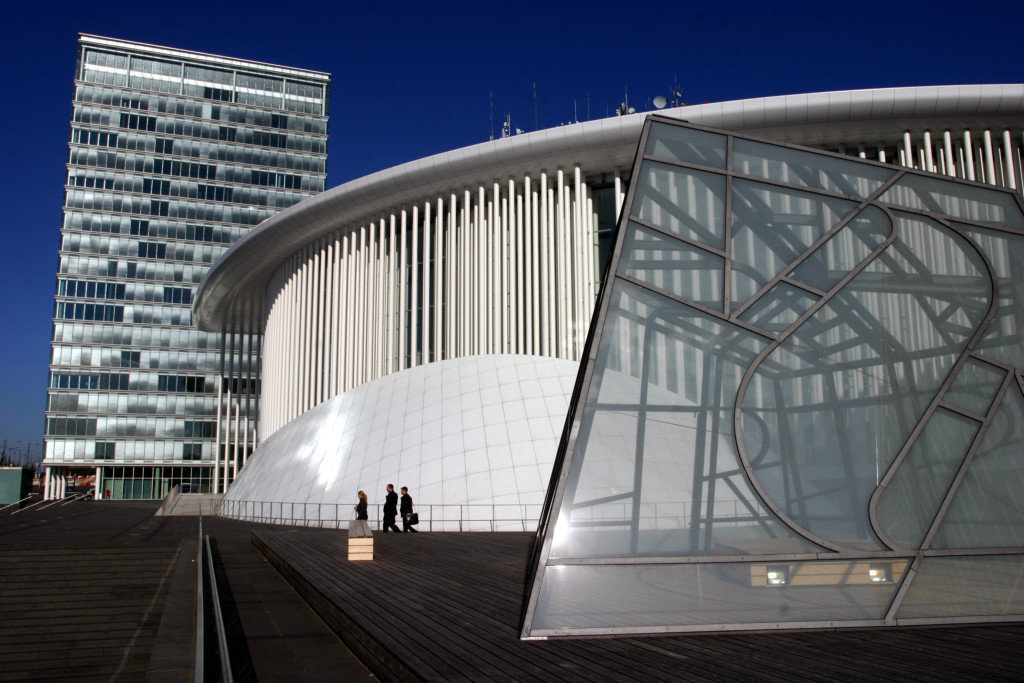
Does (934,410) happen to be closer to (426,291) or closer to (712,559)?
(712,559)

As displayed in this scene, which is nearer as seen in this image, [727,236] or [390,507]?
[727,236]

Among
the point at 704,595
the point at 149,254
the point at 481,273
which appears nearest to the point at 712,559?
the point at 704,595

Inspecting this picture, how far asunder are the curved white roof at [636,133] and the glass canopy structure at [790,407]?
1574 centimetres

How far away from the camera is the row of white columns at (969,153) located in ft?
89.9

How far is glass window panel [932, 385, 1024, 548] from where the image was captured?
9.69m

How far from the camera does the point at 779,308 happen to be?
33.5 feet

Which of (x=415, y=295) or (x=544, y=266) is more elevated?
(x=544, y=266)

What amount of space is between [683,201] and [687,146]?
777 mm

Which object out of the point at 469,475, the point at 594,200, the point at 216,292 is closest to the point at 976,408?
the point at 469,475

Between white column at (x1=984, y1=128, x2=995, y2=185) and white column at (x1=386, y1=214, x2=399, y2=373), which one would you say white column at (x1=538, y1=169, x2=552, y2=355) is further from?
white column at (x1=984, y1=128, x2=995, y2=185)

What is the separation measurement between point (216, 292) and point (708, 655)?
49431 millimetres

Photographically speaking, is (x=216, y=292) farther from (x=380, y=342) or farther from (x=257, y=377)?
(x=380, y=342)

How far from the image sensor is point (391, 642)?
842 centimetres

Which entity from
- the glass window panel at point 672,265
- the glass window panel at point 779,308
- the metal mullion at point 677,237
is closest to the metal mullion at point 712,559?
the glass window panel at point 779,308
